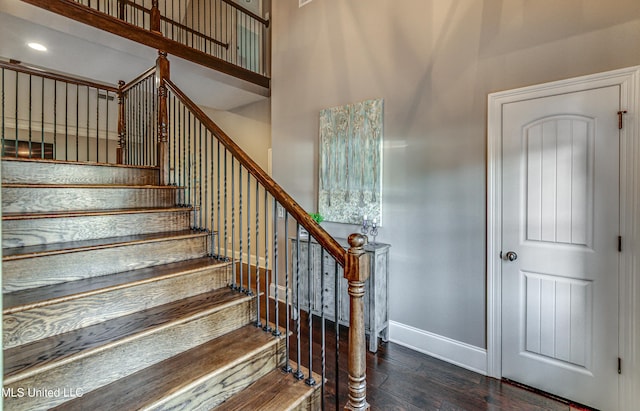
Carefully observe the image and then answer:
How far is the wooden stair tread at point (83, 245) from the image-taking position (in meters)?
1.65

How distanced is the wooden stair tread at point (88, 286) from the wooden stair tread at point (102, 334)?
0.18 meters

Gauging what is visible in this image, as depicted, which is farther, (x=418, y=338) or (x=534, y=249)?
(x=418, y=338)

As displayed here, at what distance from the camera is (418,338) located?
8.66 feet

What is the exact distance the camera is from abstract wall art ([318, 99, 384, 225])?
9.37 feet

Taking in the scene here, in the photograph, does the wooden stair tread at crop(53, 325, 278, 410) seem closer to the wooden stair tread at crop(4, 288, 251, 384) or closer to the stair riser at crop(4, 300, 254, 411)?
the stair riser at crop(4, 300, 254, 411)

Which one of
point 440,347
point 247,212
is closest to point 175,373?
point 247,212

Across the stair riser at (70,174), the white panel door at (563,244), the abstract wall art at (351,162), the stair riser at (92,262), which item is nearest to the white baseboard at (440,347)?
the white panel door at (563,244)

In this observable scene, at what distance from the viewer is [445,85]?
250 cm

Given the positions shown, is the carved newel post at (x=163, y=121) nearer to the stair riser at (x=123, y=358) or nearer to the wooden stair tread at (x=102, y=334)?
the wooden stair tread at (x=102, y=334)

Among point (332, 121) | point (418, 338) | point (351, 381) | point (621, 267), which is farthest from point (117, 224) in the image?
point (621, 267)

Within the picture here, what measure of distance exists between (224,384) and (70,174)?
2.07 m

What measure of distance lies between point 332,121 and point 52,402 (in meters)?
2.85

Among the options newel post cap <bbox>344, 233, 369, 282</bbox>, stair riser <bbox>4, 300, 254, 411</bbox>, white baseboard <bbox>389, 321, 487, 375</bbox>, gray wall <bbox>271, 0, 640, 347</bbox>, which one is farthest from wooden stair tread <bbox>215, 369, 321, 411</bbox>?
gray wall <bbox>271, 0, 640, 347</bbox>

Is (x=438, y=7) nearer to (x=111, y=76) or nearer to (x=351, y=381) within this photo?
(x=351, y=381)
